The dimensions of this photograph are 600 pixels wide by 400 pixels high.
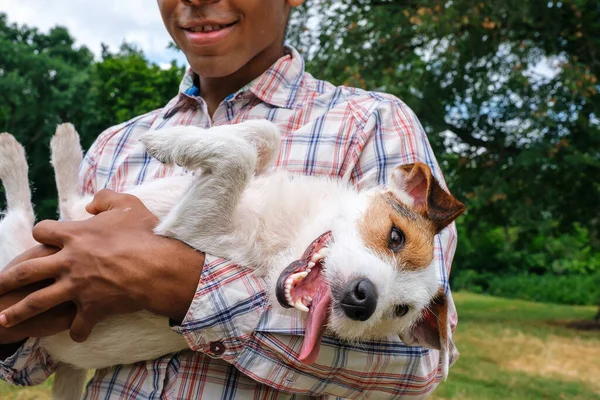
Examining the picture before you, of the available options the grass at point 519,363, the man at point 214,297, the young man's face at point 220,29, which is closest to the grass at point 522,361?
the grass at point 519,363

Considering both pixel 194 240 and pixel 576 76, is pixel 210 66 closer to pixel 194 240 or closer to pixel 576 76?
pixel 194 240

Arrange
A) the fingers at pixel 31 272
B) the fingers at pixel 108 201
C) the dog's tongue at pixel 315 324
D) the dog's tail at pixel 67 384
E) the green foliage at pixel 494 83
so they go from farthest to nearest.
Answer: the green foliage at pixel 494 83 → the dog's tail at pixel 67 384 → the fingers at pixel 108 201 → the fingers at pixel 31 272 → the dog's tongue at pixel 315 324

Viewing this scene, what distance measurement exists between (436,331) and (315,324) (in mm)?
478

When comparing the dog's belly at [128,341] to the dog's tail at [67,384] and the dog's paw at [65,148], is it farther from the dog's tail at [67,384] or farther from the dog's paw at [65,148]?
the dog's paw at [65,148]

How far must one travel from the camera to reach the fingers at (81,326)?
6.97ft

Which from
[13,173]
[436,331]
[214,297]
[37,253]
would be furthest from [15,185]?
[436,331]

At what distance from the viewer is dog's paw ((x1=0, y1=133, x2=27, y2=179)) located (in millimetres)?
2969

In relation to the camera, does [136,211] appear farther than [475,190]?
No

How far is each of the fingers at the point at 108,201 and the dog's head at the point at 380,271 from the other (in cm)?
64

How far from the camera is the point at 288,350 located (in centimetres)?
206

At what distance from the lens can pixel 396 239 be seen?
7.54 feet

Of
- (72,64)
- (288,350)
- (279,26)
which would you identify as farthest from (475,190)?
(72,64)

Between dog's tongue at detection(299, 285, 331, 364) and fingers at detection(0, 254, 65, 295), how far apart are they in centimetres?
80

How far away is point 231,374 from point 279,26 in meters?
1.51
